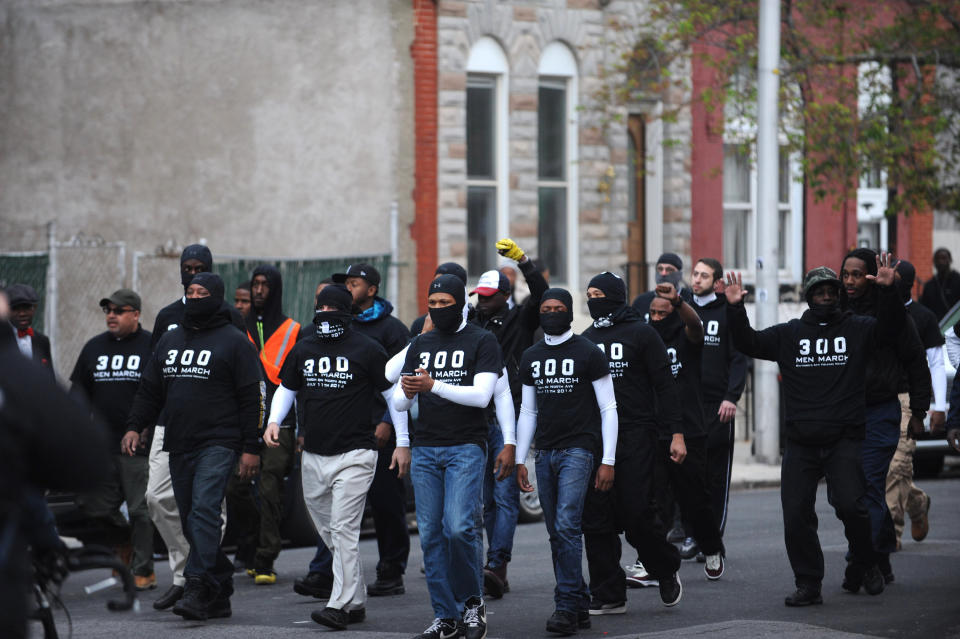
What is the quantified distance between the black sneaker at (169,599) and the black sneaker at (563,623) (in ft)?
8.47

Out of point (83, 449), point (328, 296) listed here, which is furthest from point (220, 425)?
point (83, 449)

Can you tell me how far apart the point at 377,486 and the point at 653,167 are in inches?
493

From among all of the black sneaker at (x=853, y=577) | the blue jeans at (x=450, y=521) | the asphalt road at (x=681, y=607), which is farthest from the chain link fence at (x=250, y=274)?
the blue jeans at (x=450, y=521)

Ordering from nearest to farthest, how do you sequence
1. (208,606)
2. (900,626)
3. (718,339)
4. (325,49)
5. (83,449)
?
(83,449) < (900,626) < (208,606) < (718,339) < (325,49)

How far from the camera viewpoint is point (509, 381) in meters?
10.8

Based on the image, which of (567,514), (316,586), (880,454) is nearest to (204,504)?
(316,586)

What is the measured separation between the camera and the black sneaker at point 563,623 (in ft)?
28.8

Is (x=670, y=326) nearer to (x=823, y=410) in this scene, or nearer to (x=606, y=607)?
(x=823, y=410)

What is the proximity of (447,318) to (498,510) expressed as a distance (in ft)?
6.80

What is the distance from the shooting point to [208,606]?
9477 mm

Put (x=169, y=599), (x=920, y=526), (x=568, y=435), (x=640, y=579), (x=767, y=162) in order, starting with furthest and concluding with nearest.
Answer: (x=767, y=162), (x=920, y=526), (x=640, y=579), (x=169, y=599), (x=568, y=435)

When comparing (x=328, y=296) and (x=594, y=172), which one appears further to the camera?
(x=594, y=172)

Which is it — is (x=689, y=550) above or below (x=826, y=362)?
below

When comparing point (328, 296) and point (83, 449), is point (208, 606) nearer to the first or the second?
point (328, 296)
